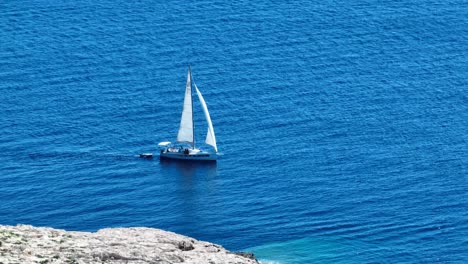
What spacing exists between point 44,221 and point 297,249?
38414 millimetres

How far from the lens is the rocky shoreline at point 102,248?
362ft

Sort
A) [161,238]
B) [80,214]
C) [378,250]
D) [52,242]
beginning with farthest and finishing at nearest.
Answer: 1. [80,214]
2. [378,250]
3. [161,238]
4. [52,242]

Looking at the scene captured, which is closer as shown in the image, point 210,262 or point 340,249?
point 210,262

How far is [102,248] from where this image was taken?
11462 cm

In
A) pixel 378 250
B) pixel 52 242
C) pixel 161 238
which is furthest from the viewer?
pixel 378 250

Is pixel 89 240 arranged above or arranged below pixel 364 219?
below

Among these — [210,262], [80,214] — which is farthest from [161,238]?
[80,214]

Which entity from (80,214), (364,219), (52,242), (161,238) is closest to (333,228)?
(364,219)

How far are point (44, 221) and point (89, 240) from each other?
78.1 m

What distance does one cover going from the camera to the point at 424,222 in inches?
7569

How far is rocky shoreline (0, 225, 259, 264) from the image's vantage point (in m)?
110

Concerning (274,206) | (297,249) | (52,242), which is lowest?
(52,242)

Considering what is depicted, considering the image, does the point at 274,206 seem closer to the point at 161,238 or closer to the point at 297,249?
the point at 297,249

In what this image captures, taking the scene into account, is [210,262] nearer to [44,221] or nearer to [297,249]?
[297,249]
